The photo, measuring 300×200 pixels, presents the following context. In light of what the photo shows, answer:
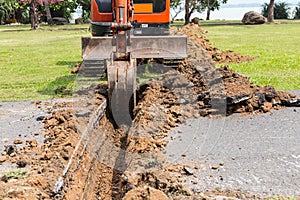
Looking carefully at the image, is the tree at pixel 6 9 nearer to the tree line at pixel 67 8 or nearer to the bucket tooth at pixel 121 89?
the tree line at pixel 67 8

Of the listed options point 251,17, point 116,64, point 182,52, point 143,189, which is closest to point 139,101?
point 116,64

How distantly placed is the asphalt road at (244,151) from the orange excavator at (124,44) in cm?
117

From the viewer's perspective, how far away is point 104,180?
5281mm

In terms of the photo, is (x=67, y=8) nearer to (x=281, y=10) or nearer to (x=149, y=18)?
(x=281, y=10)

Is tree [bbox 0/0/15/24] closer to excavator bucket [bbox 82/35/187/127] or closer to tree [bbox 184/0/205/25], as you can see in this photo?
tree [bbox 184/0/205/25]

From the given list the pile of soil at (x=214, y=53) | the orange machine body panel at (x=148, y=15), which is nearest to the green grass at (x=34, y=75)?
the orange machine body panel at (x=148, y=15)

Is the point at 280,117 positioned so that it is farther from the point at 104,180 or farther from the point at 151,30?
the point at 151,30

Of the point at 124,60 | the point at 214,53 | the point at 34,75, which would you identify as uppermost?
the point at 124,60

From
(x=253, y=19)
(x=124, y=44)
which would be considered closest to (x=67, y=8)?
(x=253, y=19)

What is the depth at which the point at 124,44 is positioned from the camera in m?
7.01

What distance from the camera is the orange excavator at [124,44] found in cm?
682

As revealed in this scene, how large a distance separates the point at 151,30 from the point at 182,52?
1953 millimetres

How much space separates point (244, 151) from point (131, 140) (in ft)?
4.77

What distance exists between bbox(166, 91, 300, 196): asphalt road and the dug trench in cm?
20
